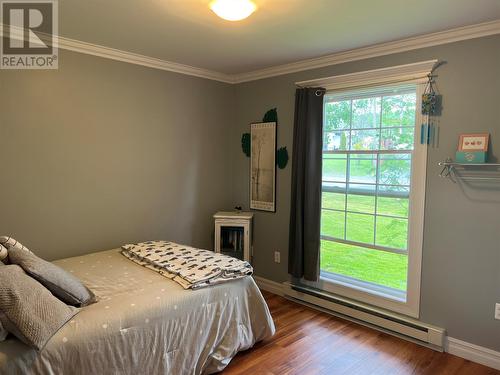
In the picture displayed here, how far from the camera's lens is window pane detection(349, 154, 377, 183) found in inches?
126

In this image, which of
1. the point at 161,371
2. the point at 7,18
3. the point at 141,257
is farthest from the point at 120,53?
the point at 161,371

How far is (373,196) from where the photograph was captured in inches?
126

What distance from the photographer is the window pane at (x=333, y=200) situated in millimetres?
3429

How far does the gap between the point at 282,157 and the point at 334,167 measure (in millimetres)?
578

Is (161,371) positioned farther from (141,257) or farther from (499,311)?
(499,311)

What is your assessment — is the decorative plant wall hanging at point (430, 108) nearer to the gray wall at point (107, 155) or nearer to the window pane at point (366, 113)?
the window pane at point (366, 113)

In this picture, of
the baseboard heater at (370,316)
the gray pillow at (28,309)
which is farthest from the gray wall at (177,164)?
the gray pillow at (28,309)

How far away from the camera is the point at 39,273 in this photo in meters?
1.94

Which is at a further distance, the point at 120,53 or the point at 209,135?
the point at 209,135

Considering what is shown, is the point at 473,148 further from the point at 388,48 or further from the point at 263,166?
the point at 263,166

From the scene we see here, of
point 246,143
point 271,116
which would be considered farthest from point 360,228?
point 246,143

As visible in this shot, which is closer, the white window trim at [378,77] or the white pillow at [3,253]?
the white pillow at [3,253]

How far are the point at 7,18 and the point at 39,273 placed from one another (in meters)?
1.86

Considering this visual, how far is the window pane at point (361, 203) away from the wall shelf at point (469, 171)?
0.65 m
